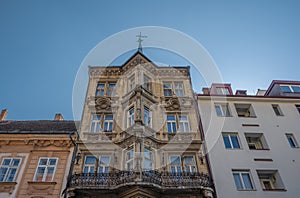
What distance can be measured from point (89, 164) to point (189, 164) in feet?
20.9

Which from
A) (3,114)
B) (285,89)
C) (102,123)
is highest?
(285,89)

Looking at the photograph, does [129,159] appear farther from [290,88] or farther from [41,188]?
[290,88]

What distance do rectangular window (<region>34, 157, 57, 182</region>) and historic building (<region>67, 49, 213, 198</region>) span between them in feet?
5.03

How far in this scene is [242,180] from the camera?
15.1 meters

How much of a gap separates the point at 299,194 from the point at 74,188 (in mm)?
13301

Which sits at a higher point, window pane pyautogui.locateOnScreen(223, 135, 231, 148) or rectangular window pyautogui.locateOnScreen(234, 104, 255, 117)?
rectangular window pyautogui.locateOnScreen(234, 104, 255, 117)

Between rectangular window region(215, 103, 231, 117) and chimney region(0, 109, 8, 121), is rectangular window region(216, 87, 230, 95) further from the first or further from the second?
chimney region(0, 109, 8, 121)

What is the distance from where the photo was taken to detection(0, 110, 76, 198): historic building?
45.8ft

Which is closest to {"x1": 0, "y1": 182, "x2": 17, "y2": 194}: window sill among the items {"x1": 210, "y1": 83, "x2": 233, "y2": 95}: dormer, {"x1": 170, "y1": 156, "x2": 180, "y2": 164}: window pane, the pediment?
{"x1": 170, "y1": 156, "x2": 180, "y2": 164}: window pane

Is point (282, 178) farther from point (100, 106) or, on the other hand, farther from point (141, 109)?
point (100, 106)

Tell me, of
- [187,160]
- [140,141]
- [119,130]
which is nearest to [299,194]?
[187,160]

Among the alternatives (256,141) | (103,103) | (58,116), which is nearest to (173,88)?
(103,103)

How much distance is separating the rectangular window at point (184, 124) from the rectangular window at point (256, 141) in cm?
439

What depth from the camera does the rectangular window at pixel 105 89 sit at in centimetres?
1983
